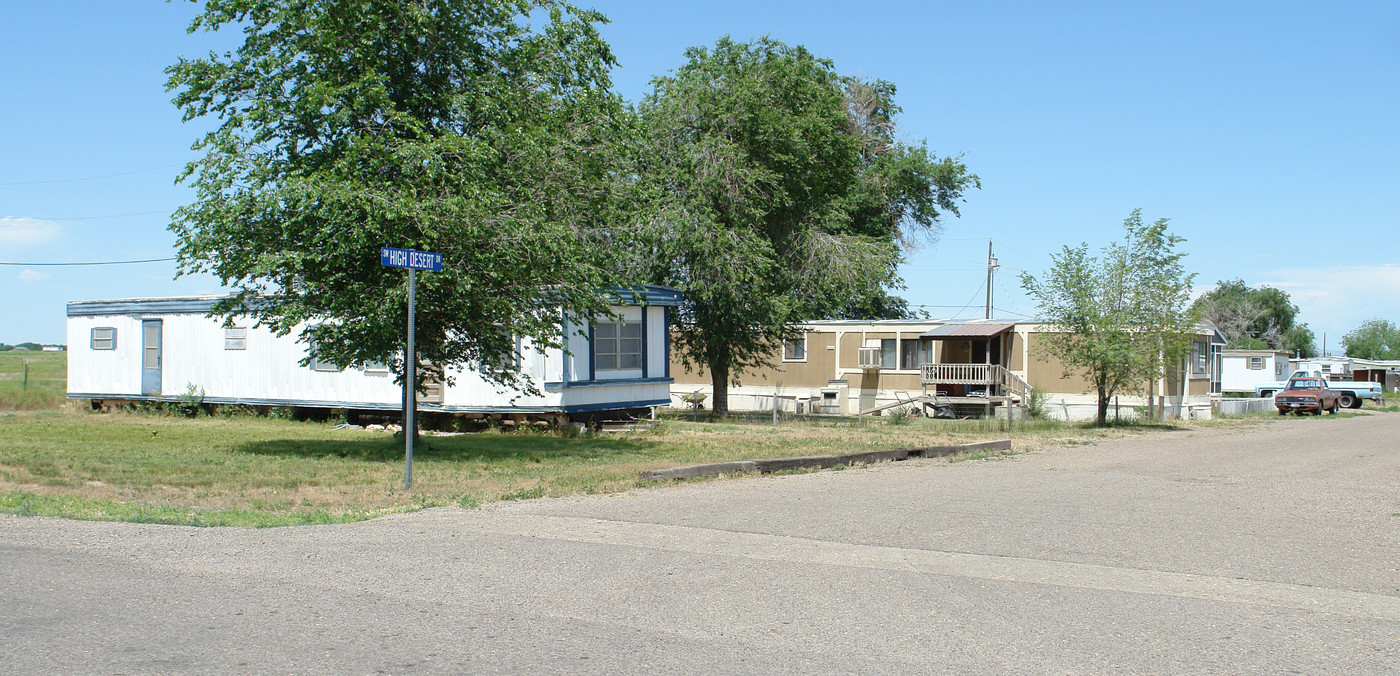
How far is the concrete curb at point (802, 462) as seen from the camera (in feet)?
43.7

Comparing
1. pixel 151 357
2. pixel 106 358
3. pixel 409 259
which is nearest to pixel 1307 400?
pixel 409 259

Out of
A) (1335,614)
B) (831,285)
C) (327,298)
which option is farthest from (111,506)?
(831,285)

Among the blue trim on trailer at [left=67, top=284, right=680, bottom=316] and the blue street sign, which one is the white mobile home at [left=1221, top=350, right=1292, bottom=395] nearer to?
the blue trim on trailer at [left=67, top=284, right=680, bottom=316]

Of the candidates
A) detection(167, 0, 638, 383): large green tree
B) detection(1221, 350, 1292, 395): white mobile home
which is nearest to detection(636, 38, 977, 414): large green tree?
detection(167, 0, 638, 383): large green tree

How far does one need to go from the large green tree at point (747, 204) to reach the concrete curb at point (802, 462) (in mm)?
9414

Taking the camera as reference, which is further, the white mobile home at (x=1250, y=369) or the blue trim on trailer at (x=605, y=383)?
the white mobile home at (x=1250, y=369)

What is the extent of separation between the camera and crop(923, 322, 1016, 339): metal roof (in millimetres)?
32125

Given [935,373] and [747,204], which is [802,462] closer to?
[747,204]

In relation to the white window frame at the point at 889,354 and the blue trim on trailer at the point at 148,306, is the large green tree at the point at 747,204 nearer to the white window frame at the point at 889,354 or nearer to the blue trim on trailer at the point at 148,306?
the white window frame at the point at 889,354

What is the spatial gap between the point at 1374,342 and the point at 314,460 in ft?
400

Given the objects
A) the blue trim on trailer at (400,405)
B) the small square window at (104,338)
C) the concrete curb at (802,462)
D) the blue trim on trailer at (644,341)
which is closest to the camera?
the concrete curb at (802,462)

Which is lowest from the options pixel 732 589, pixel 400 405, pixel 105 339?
pixel 732 589

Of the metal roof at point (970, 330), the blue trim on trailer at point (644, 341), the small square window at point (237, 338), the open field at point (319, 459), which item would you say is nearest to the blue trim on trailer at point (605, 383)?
the blue trim on trailer at point (644, 341)

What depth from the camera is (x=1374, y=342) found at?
111m
